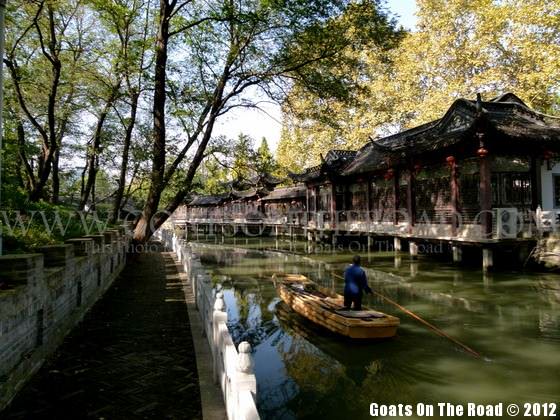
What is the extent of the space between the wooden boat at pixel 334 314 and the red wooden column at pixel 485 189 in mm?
7846

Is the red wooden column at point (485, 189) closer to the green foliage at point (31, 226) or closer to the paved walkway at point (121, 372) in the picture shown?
the paved walkway at point (121, 372)

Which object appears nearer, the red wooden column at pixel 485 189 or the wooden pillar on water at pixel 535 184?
the red wooden column at pixel 485 189

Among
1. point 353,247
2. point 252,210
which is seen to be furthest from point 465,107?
point 252,210

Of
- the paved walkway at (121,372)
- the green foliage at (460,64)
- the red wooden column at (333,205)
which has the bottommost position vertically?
the paved walkway at (121,372)

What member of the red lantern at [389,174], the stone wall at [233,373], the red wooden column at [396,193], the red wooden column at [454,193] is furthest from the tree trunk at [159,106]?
the red wooden column at [396,193]

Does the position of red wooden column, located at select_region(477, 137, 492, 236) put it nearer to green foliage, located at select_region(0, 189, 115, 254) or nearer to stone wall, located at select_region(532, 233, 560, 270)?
stone wall, located at select_region(532, 233, 560, 270)

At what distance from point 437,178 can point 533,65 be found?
11175 mm

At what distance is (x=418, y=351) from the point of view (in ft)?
26.6

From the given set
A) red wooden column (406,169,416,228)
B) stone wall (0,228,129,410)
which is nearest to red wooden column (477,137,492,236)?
red wooden column (406,169,416,228)

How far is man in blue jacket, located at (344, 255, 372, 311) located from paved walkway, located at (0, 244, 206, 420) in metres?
3.38

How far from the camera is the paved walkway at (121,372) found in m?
4.82

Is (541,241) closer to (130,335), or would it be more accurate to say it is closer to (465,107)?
(465,107)

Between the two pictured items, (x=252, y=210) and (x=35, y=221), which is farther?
(x=252, y=210)

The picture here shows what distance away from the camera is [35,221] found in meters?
11.2
